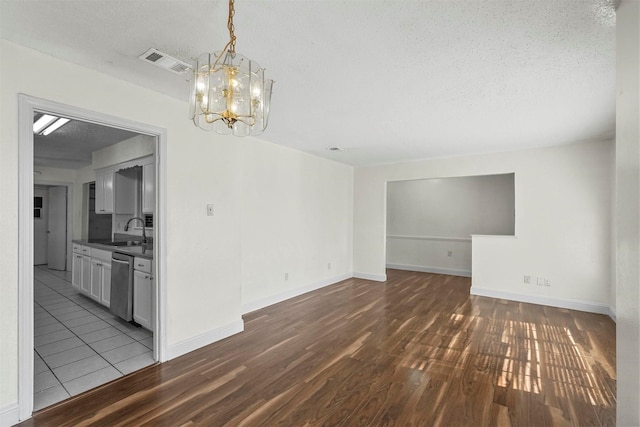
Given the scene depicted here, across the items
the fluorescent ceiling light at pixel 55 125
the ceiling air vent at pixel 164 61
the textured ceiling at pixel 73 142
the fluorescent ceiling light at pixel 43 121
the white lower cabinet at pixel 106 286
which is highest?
the fluorescent ceiling light at pixel 43 121

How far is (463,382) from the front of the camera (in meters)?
2.52

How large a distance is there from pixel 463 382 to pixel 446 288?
353 centimetres

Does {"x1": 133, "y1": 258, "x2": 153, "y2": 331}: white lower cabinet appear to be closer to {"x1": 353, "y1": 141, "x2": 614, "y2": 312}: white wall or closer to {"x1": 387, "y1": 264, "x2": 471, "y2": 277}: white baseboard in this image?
{"x1": 353, "y1": 141, "x2": 614, "y2": 312}: white wall

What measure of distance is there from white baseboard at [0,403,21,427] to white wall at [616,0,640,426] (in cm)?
344

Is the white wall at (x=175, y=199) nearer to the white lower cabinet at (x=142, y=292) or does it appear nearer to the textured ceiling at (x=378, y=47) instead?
the textured ceiling at (x=378, y=47)

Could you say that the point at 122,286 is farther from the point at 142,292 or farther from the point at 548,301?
the point at 548,301

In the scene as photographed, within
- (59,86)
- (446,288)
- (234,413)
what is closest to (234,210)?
(59,86)

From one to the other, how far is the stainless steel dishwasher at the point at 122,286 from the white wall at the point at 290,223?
1.35 m

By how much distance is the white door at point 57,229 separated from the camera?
7.40 m

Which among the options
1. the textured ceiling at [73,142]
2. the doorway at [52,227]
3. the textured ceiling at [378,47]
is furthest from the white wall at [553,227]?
the doorway at [52,227]

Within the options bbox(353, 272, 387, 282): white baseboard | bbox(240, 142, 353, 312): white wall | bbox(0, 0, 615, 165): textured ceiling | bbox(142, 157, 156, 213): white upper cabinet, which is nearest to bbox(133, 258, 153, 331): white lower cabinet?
bbox(142, 157, 156, 213): white upper cabinet

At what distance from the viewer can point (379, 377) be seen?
2.60 meters

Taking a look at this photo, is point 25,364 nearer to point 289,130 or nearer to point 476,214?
point 289,130

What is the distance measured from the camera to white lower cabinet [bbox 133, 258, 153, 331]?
3369 millimetres
